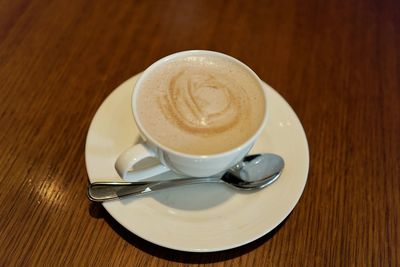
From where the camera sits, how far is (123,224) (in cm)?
65

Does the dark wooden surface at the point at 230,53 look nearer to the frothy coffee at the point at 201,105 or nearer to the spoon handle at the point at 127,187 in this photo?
the spoon handle at the point at 127,187

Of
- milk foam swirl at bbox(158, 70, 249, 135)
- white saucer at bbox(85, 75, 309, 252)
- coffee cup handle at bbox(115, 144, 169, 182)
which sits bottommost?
white saucer at bbox(85, 75, 309, 252)

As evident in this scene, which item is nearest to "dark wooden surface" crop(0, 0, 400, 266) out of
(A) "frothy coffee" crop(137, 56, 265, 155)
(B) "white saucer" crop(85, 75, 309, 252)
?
(B) "white saucer" crop(85, 75, 309, 252)

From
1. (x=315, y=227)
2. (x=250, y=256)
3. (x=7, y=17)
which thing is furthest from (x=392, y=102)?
(x=7, y=17)

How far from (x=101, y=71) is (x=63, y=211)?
15.5 inches

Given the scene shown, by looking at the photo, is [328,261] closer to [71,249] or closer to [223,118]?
[223,118]

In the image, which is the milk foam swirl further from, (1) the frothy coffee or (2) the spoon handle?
(2) the spoon handle

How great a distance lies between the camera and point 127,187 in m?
0.70

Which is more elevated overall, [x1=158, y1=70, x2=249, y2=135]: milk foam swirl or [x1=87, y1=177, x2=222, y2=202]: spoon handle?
[x1=158, y1=70, x2=249, y2=135]: milk foam swirl

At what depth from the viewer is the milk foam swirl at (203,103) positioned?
70 cm

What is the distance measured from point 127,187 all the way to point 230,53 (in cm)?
53

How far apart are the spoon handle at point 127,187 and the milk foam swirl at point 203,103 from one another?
110 millimetres

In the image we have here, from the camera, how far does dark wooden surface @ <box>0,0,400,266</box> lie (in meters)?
0.69

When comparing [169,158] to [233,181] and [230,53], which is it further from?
[230,53]
